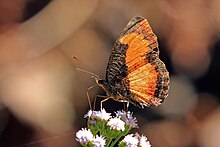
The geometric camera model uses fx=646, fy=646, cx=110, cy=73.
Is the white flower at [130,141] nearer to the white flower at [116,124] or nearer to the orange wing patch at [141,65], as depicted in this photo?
the white flower at [116,124]

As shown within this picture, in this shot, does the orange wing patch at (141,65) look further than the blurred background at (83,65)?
No

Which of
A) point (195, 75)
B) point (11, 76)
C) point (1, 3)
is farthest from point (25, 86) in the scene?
point (195, 75)

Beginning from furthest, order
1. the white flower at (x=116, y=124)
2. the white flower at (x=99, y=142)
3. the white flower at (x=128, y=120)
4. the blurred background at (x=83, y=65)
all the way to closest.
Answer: the blurred background at (x=83, y=65) → the white flower at (x=128, y=120) → the white flower at (x=116, y=124) → the white flower at (x=99, y=142)

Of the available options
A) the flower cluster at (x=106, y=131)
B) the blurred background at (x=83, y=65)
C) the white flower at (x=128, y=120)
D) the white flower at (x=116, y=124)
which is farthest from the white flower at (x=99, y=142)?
the blurred background at (x=83, y=65)

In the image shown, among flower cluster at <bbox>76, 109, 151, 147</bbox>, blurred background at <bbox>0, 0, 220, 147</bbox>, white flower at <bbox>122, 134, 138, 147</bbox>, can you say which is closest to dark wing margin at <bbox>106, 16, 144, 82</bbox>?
flower cluster at <bbox>76, 109, 151, 147</bbox>

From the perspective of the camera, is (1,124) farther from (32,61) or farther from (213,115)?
(213,115)

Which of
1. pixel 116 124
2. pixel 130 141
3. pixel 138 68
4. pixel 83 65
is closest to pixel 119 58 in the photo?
pixel 138 68

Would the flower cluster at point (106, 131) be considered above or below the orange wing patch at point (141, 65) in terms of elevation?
below
